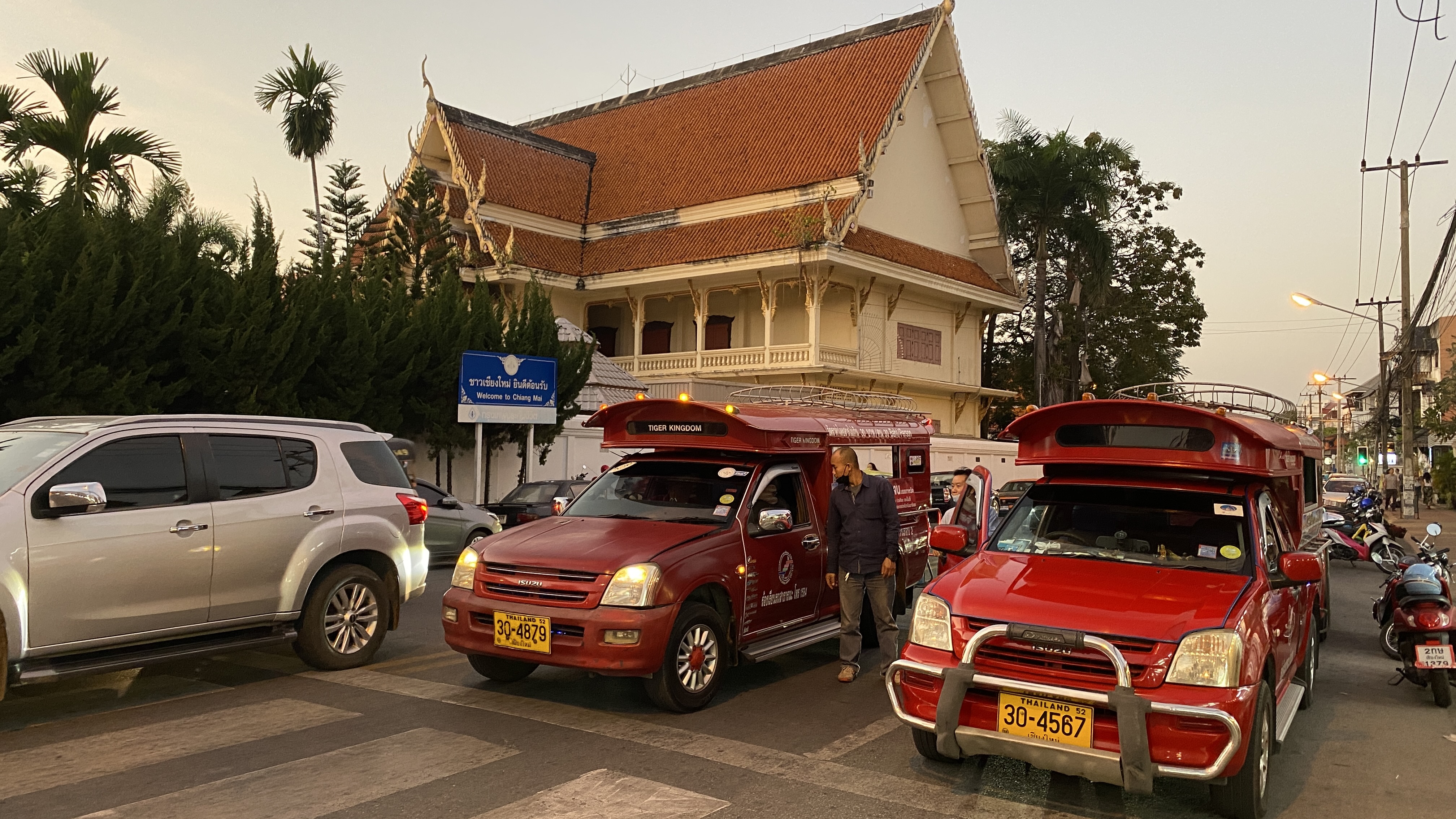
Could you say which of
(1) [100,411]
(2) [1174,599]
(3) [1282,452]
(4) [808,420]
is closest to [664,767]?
(2) [1174,599]

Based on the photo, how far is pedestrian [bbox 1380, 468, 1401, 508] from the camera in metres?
36.9

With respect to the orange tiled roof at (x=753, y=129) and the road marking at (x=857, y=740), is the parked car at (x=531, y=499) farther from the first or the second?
the orange tiled roof at (x=753, y=129)

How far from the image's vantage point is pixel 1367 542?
55.8 ft

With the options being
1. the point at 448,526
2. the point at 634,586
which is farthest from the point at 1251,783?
the point at 448,526

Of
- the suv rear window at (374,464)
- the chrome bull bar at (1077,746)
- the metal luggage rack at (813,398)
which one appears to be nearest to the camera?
the chrome bull bar at (1077,746)

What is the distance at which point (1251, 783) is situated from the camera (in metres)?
5.09

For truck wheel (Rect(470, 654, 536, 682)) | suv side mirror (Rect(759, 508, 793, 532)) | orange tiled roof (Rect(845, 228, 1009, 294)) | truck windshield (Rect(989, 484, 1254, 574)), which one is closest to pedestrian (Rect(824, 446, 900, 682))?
suv side mirror (Rect(759, 508, 793, 532))

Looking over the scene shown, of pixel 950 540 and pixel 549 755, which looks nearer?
pixel 549 755

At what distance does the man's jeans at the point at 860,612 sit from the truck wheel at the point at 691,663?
3.61 ft

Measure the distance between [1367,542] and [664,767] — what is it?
49.9 ft

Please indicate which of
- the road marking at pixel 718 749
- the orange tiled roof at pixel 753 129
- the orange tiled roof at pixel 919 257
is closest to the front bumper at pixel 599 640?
the road marking at pixel 718 749

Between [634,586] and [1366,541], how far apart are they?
14773 millimetres

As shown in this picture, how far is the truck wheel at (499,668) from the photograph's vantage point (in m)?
7.73

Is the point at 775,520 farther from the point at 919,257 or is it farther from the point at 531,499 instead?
the point at 919,257
